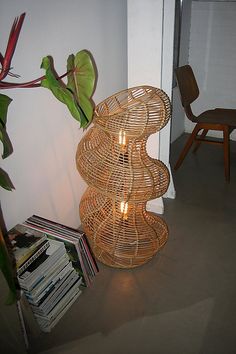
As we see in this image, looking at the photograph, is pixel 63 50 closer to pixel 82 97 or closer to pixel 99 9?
pixel 99 9

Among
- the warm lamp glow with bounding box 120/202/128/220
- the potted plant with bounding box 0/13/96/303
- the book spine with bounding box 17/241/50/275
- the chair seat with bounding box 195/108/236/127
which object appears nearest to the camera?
the potted plant with bounding box 0/13/96/303

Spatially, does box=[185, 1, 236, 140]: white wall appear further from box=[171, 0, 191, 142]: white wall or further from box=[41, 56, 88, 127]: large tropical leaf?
box=[41, 56, 88, 127]: large tropical leaf

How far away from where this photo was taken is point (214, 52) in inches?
129

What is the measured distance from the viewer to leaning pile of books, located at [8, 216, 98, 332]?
1299mm

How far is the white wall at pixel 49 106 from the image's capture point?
1312mm


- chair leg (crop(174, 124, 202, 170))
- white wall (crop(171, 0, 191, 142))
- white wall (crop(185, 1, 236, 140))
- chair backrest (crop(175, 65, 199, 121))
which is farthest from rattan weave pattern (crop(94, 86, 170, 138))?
white wall (crop(185, 1, 236, 140))

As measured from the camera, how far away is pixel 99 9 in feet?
5.87

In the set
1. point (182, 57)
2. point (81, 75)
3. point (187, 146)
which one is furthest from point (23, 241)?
point (182, 57)

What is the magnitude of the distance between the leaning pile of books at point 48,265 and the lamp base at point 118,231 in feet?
0.54

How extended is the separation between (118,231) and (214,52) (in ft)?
8.19

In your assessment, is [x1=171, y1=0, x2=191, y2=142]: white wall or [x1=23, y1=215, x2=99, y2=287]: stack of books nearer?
[x1=23, y1=215, x2=99, y2=287]: stack of books

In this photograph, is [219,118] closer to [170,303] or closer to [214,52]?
[214,52]

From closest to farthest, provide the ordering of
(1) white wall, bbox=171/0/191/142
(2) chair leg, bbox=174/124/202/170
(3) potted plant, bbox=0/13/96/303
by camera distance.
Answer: (3) potted plant, bbox=0/13/96/303, (2) chair leg, bbox=174/124/202/170, (1) white wall, bbox=171/0/191/142

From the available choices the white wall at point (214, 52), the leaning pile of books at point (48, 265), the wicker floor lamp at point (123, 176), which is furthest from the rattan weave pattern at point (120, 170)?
the white wall at point (214, 52)
